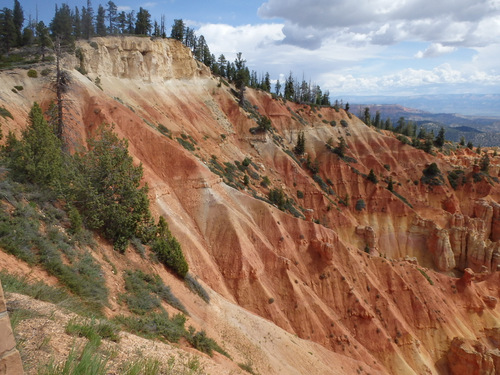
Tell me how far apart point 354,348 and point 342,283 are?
5.70m

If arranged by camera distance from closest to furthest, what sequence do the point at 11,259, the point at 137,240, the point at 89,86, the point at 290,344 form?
1. the point at 11,259
2. the point at 137,240
3. the point at 290,344
4. the point at 89,86

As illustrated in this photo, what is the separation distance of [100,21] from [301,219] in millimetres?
48264

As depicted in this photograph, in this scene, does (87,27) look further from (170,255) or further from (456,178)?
(456,178)

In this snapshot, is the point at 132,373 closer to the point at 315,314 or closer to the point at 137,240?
the point at 137,240

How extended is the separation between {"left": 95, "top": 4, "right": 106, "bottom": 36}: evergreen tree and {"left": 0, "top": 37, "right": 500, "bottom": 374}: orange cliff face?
867 centimetres

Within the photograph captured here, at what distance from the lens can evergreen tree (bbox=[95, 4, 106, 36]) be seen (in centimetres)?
5266

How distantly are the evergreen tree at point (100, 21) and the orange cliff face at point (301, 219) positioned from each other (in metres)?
8.67

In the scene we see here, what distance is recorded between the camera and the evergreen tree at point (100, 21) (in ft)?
173

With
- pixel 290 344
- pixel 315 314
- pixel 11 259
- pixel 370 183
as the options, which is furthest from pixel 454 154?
pixel 11 259

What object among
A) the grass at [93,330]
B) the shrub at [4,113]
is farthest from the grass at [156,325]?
the shrub at [4,113]

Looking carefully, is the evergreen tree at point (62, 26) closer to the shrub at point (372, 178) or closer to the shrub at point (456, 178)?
the shrub at point (372, 178)

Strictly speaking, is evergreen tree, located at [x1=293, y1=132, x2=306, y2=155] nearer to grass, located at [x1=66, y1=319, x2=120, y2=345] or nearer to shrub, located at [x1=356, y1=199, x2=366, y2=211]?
shrub, located at [x1=356, y1=199, x2=366, y2=211]

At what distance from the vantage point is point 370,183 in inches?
2162

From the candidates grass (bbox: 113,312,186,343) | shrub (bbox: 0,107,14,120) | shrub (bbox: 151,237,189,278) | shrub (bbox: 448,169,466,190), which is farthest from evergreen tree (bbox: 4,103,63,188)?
shrub (bbox: 448,169,466,190)
